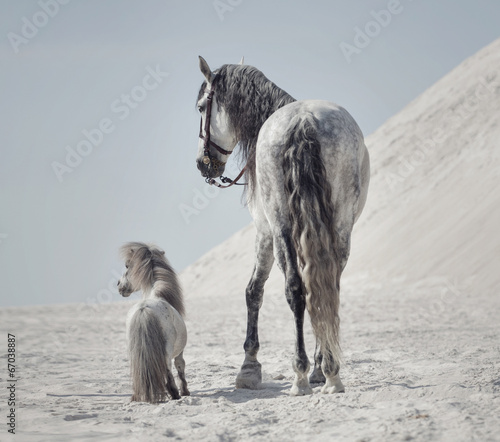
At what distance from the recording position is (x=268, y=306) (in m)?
17.4

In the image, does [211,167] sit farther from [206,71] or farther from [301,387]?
[301,387]

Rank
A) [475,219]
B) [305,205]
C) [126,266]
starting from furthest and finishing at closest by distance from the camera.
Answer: [475,219] → [126,266] → [305,205]

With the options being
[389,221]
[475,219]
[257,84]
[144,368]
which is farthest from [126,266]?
[389,221]

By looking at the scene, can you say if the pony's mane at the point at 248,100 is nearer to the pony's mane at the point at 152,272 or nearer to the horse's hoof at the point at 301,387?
the pony's mane at the point at 152,272

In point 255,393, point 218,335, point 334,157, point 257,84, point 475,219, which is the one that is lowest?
point 255,393

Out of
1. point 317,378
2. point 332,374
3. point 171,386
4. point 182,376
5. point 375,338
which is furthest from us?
point 375,338

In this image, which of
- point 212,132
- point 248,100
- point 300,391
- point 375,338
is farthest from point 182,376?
point 375,338

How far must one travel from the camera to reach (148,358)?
16.2 ft

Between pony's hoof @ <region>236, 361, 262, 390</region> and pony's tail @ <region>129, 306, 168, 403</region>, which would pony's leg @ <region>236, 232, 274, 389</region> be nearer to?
pony's hoof @ <region>236, 361, 262, 390</region>

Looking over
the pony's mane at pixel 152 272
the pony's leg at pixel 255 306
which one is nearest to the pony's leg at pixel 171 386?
the pony's mane at pixel 152 272

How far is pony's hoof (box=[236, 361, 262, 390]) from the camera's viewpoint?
5652 millimetres

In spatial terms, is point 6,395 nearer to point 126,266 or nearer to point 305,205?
point 126,266

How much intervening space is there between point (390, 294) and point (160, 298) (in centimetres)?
1274

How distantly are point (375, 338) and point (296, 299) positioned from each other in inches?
196
